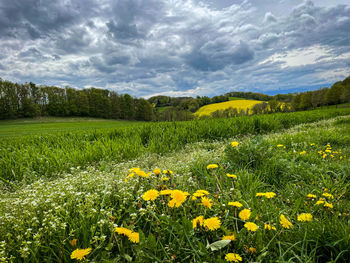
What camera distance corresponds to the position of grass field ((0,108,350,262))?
1.27m

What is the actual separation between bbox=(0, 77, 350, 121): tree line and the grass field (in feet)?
108

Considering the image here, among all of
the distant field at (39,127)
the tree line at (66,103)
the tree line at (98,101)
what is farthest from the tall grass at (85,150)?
the tree line at (66,103)

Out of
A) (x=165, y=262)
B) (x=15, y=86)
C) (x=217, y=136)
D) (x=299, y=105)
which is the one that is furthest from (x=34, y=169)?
(x=299, y=105)

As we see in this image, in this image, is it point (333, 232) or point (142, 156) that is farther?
Result: point (142, 156)

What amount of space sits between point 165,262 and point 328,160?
12.4 ft

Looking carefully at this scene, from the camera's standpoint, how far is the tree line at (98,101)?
1643 inches

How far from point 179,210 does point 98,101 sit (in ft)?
218

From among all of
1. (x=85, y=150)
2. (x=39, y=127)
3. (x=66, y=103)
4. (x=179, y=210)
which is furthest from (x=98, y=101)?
(x=179, y=210)

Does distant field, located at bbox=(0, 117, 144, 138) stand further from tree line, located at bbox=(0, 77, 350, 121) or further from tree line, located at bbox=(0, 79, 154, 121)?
tree line, located at bbox=(0, 77, 350, 121)

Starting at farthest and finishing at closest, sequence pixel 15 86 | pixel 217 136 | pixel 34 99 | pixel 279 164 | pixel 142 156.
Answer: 1. pixel 34 99
2. pixel 15 86
3. pixel 217 136
4. pixel 142 156
5. pixel 279 164

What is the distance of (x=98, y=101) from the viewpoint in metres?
61.7

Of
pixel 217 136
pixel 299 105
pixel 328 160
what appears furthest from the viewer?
pixel 299 105

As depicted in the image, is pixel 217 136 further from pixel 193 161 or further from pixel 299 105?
pixel 299 105

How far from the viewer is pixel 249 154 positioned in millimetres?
3232
